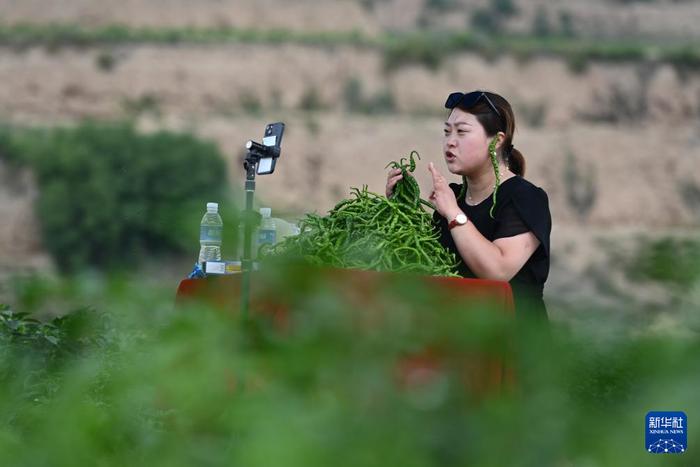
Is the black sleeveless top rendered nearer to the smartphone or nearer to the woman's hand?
the woman's hand

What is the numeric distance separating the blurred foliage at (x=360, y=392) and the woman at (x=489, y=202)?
204 centimetres

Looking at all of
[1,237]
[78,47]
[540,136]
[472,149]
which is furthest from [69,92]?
[472,149]

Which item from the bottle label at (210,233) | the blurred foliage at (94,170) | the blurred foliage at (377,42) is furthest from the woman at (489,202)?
the blurred foliage at (377,42)

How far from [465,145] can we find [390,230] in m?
0.69

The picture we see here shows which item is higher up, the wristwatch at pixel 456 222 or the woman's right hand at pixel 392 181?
the woman's right hand at pixel 392 181

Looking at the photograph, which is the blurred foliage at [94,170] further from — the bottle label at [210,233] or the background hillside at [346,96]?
the bottle label at [210,233]

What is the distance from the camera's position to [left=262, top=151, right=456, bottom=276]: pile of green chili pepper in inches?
102

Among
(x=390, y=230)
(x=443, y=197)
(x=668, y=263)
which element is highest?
(x=443, y=197)

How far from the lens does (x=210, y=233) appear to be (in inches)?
50.7

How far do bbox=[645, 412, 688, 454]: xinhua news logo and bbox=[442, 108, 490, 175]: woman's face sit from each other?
2379 millimetres

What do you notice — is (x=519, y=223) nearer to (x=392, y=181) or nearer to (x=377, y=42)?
(x=392, y=181)

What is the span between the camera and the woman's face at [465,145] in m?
3.43

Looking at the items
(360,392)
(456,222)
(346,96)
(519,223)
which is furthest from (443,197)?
(346,96)

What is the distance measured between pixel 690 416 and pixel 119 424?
18.5 inches
